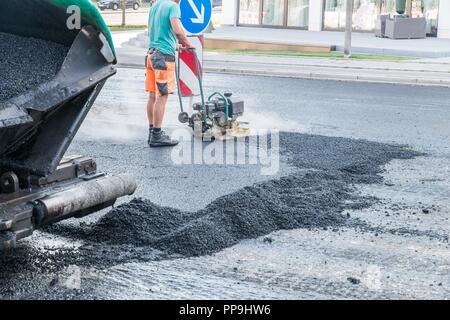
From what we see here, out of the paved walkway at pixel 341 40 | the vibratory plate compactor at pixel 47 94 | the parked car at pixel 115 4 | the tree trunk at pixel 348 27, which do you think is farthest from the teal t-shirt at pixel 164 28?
the parked car at pixel 115 4

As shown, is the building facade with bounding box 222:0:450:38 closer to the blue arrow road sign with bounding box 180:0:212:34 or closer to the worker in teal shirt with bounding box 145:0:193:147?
the blue arrow road sign with bounding box 180:0:212:34

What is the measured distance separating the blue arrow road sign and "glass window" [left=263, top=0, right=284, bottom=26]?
83.0ft

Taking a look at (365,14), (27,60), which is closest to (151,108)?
(27,60)

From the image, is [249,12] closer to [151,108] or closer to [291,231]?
[151,108]

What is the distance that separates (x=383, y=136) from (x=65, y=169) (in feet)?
19.6

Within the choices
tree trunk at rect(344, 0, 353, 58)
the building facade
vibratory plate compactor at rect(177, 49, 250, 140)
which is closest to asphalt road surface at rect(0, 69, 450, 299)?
vibratory plate compactor at rect(177, 49, 250, 140)

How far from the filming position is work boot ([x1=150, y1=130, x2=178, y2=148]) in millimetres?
9867

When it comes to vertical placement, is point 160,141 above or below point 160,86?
below

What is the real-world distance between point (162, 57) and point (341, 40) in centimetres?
2063

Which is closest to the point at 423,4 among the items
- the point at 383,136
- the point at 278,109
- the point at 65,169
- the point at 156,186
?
the point at 278,109

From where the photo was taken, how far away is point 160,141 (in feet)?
32.4

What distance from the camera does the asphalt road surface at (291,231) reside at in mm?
5129

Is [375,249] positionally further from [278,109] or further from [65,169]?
[278,109]

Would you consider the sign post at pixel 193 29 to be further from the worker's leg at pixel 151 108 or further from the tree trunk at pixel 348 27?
the tree trunk at pixel 348 27
